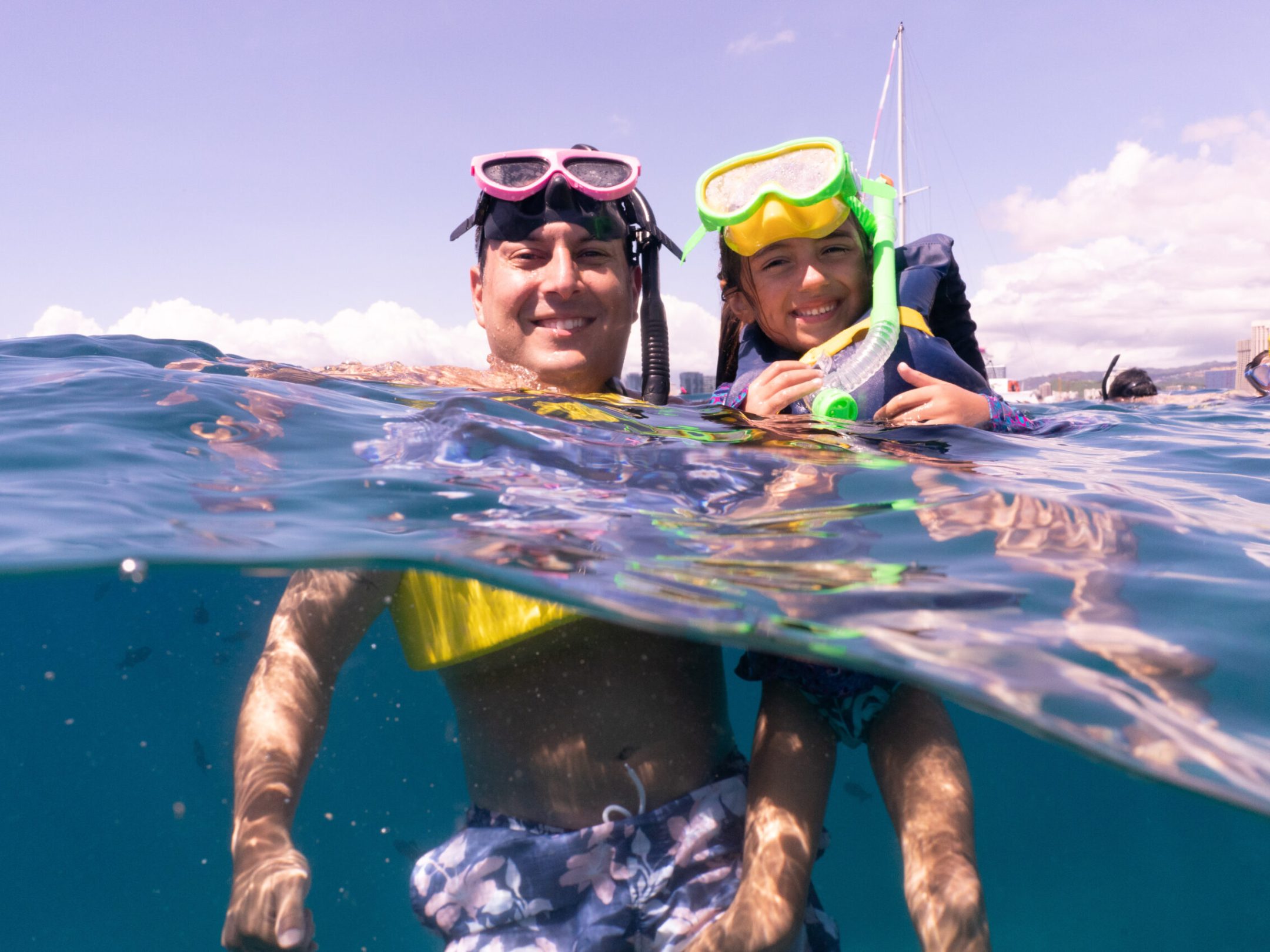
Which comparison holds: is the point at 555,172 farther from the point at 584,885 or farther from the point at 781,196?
the point at 584,885

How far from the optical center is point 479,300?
16.7 ft

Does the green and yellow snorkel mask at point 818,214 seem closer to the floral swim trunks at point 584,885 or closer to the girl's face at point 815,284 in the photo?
the girl's face at point 815,284

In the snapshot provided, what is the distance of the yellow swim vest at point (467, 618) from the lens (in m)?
2.74

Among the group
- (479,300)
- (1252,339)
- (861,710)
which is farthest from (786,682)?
(1252,339)

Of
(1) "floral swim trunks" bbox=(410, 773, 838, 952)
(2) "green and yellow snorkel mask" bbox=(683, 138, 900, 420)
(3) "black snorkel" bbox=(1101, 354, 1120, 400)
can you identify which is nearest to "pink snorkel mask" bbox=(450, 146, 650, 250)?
(2) "green and yellow snorkel mask" bbox=(683, 138, 900, 420)

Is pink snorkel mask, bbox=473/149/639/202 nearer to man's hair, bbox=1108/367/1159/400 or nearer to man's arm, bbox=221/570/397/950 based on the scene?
man's arm, bbox=221/570/397/950

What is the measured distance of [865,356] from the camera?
13.3ft

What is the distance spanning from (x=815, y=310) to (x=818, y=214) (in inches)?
21.0

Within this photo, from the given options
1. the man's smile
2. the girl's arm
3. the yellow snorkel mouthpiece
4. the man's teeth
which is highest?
the yellow snorkel mouthpiece

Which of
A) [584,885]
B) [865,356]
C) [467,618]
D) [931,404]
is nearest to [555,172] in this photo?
[865,356]

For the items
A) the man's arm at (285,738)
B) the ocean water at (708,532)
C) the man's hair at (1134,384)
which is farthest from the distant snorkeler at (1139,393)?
the man's arm at (285,738)

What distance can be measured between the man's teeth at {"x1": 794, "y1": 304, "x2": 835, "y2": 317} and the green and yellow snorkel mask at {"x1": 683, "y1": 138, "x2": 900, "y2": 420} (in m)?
0.25

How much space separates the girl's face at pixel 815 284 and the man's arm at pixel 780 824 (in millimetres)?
2349

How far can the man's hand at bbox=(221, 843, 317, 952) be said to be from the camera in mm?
2174
